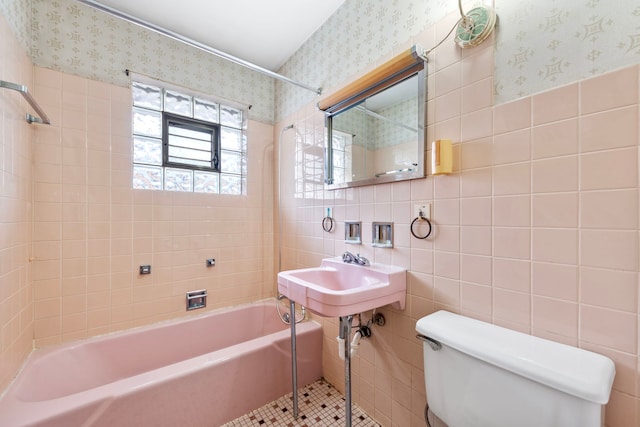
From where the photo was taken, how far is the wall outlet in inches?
47.3

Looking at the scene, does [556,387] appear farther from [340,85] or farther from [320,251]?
[340,85]

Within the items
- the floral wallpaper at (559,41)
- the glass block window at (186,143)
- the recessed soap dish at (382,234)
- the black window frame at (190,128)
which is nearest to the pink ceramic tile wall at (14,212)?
the glass block window at (186,143)

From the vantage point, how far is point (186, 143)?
2086 millimetres

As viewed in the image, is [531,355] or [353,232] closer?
[531,355]

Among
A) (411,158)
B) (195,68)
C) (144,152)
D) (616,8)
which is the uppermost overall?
(195,68)

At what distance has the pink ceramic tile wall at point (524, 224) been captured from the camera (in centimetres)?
75

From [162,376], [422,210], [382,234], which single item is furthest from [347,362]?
[162,376]

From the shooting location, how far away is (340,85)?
1706 millimetres

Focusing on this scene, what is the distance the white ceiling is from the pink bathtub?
2144 millimetres

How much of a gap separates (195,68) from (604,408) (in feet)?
9.24

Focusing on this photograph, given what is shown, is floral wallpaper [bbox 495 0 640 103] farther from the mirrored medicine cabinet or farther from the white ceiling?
the white ceiling

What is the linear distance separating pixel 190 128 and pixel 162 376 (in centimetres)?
173

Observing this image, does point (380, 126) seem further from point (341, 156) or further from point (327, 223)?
point (327, 223)

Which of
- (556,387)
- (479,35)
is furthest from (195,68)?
(556,387)
